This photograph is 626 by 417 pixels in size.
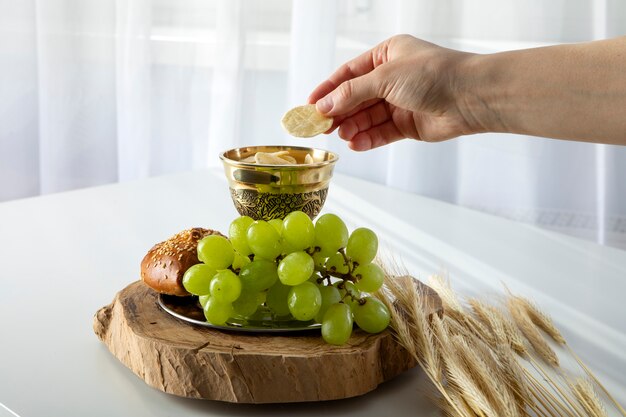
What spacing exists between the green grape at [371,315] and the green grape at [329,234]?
0.24 feet

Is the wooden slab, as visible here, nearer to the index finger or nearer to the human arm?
the human arm

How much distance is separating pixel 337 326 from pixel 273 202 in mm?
254

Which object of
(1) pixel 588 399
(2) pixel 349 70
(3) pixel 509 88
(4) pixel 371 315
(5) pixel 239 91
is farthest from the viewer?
(5) pixel 239 91

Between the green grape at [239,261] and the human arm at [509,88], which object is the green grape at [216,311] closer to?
the green grape at [239,261]

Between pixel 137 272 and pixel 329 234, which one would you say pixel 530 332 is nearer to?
pixel 329 234

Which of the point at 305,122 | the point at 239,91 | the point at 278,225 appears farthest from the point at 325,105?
the point at 239,91

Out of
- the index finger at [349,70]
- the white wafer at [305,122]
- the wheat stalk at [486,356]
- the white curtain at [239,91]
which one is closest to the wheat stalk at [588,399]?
the wheat stalk at [486,356]

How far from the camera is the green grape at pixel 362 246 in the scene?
96cm

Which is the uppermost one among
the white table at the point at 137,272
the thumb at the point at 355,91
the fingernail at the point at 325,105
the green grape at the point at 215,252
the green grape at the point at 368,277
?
the thumb at the point at 355,91

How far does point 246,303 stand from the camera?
937mm

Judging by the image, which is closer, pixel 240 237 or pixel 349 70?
pixel 240 237

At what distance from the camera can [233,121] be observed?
107 inches

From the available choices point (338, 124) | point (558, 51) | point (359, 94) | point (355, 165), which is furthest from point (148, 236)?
→ point (355, 165)

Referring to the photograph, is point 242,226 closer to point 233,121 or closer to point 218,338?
point 218,338
